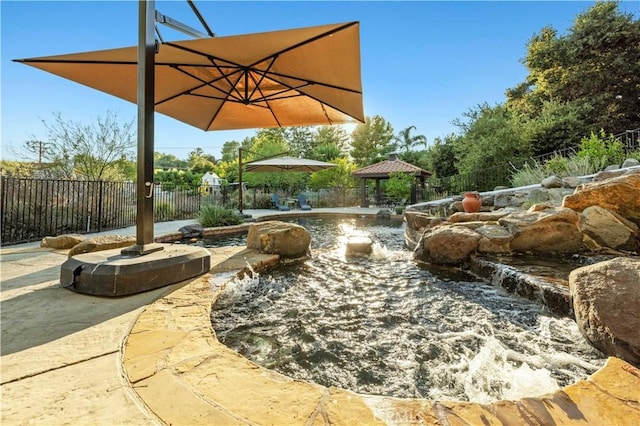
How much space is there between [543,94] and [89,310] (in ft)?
63.3

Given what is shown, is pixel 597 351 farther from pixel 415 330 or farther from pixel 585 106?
pixel 585 106

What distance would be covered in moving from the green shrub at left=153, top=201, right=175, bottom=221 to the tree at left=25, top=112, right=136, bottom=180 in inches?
53.7

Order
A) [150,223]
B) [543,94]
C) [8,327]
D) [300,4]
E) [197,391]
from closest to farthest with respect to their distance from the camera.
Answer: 1. [197,391]
2. [8,327]
3. [150,223]
4. [300,4]
5. [543,94]

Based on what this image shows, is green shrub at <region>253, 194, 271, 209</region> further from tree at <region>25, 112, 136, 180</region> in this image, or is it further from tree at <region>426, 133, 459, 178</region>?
tree at <region>426, 133, 459, 178</region>

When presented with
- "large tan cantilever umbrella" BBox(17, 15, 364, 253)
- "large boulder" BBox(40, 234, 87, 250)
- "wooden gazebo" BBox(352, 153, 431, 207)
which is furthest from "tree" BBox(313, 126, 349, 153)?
"large boulder" BBox(40, 234, 87, 250)

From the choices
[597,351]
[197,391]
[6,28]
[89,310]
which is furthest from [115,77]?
[597,351]

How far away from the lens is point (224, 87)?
4.55m

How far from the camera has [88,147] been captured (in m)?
7.68

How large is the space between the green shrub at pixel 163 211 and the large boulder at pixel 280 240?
18.5 ft

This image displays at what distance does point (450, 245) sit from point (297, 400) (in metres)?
3.36

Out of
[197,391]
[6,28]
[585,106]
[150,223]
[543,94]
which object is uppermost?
[543,94]

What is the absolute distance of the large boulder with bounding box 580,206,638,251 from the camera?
367 cm

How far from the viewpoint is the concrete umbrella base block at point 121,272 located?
2150mm

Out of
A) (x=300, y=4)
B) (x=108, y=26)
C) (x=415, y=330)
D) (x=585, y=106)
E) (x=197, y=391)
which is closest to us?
(x=197, y=391)
